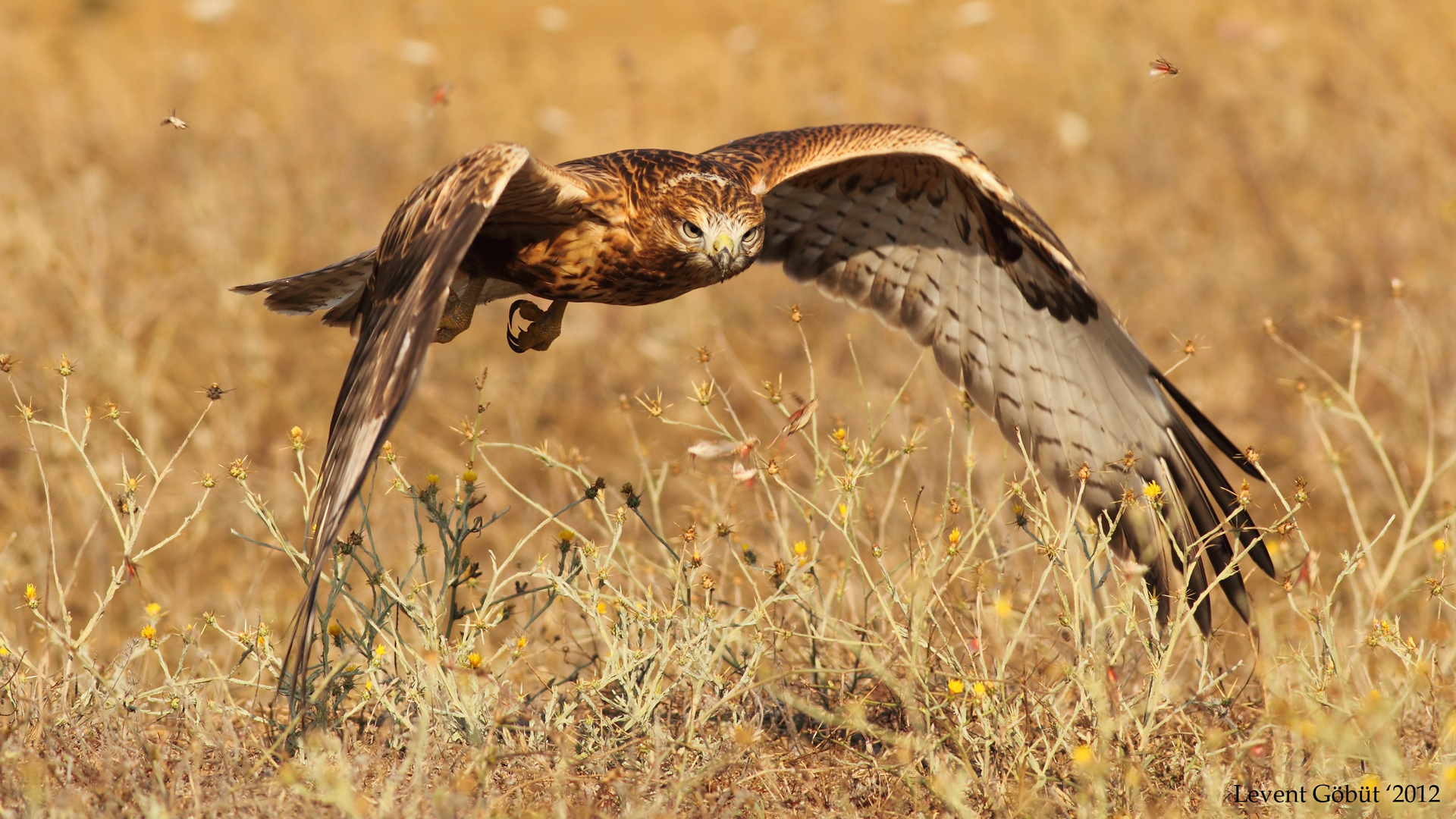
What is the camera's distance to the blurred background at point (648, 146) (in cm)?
618

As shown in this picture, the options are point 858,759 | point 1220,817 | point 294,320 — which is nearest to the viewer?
point 1220,817

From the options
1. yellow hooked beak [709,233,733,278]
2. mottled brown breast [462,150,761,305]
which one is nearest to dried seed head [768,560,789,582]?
yellow hooked beak [709,233,733,278]

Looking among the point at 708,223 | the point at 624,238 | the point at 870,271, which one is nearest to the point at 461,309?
the point at 624,238

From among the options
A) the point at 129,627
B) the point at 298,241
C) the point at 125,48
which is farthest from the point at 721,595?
the point at 125,48

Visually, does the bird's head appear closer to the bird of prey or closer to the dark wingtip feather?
the bird of prey

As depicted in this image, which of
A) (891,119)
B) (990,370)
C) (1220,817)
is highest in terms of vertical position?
(891,119)

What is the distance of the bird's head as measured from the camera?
369cm

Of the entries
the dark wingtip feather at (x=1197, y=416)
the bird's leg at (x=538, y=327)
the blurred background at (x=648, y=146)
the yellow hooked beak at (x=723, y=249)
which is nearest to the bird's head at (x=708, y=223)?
the yellow hooked beak at (x=723, y=249)

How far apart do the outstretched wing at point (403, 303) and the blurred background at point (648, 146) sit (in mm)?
1081

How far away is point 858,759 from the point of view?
330cm

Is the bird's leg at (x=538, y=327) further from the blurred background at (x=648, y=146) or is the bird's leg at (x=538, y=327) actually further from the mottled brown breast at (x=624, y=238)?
the blurred background at (x=648, y=146)

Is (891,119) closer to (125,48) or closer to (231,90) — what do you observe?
(231,90)

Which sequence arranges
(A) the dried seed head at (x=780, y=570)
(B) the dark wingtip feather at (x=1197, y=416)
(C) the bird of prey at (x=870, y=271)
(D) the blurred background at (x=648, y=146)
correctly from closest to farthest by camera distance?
1. (A) the dried seed head at (x=780, y=570)
2. (C) the bird of prey at (x=870, y=271)
3. (B) the dark wingtip feather at (x=1197, y=416)
4. (D) the blurred background at (x=648, y=146)

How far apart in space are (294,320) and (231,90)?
14.7 feet
